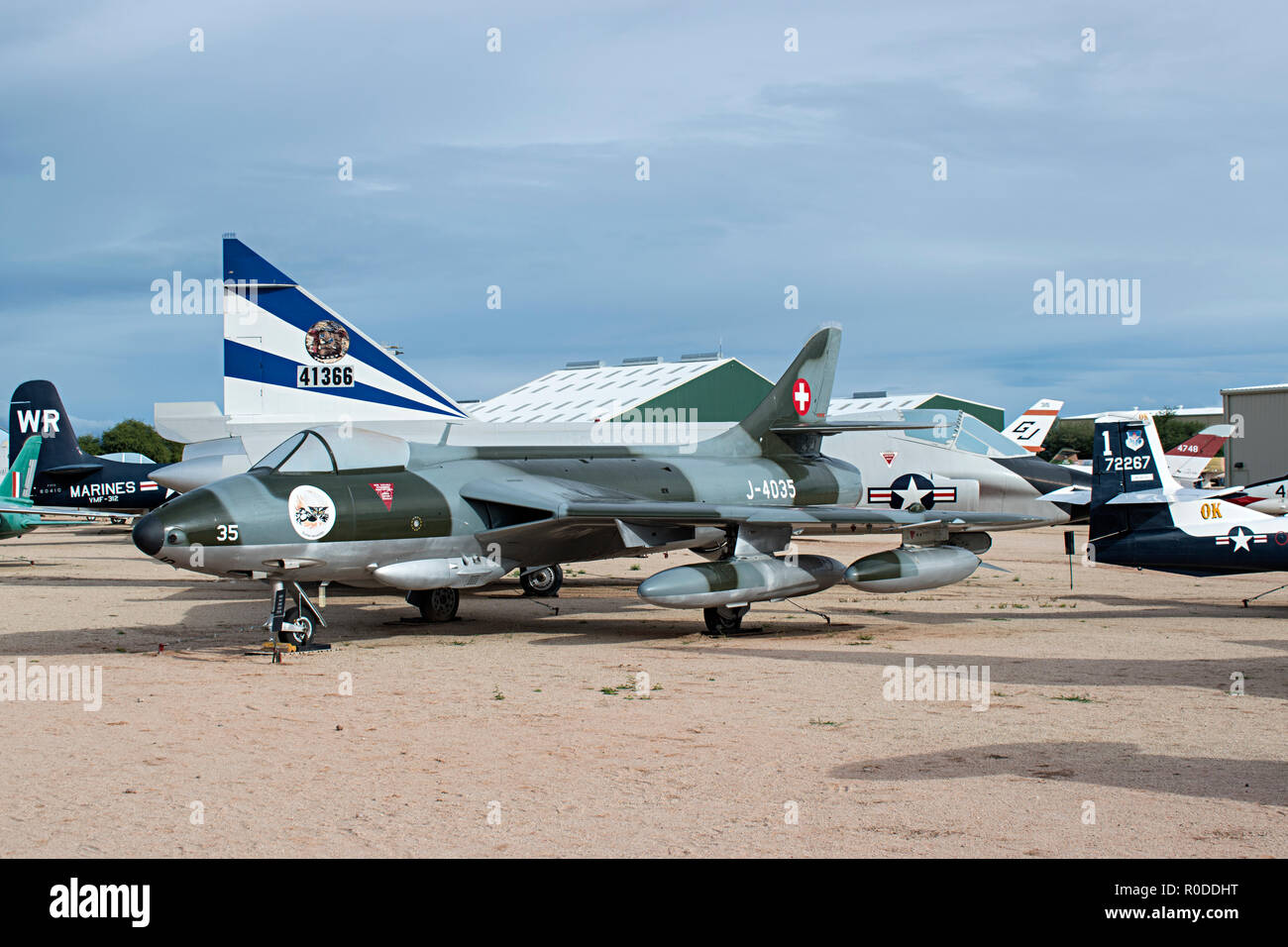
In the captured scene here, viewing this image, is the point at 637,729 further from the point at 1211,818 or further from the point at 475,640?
the point at 475,640

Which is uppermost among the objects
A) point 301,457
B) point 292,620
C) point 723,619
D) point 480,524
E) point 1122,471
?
point 301,457

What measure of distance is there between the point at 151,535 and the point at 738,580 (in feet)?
20.1

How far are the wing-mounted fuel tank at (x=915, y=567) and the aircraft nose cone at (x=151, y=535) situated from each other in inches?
296

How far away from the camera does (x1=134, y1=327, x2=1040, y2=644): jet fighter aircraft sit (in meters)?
11.4

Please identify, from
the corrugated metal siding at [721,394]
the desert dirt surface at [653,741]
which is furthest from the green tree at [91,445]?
the desert dirt surface at [653,741]

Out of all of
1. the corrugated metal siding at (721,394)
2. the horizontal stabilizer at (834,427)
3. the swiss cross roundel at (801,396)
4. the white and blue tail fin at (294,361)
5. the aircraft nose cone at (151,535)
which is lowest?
the aircraft nose cone at (151,535)

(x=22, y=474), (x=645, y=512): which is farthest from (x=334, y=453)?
(x=22, y=474)

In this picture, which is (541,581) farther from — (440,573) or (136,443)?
(136,443)

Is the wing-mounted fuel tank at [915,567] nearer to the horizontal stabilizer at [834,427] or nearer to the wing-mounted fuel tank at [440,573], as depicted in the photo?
the horizontal stabilizer at [834,427]

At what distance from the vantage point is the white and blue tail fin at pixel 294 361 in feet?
65.5

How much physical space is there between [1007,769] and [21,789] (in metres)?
5.74

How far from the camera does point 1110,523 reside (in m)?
15.9

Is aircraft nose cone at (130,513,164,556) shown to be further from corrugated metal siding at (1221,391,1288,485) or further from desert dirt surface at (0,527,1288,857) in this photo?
corrugated metal siding at (1221,391,1288,485)

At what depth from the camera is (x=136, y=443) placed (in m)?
89.1
